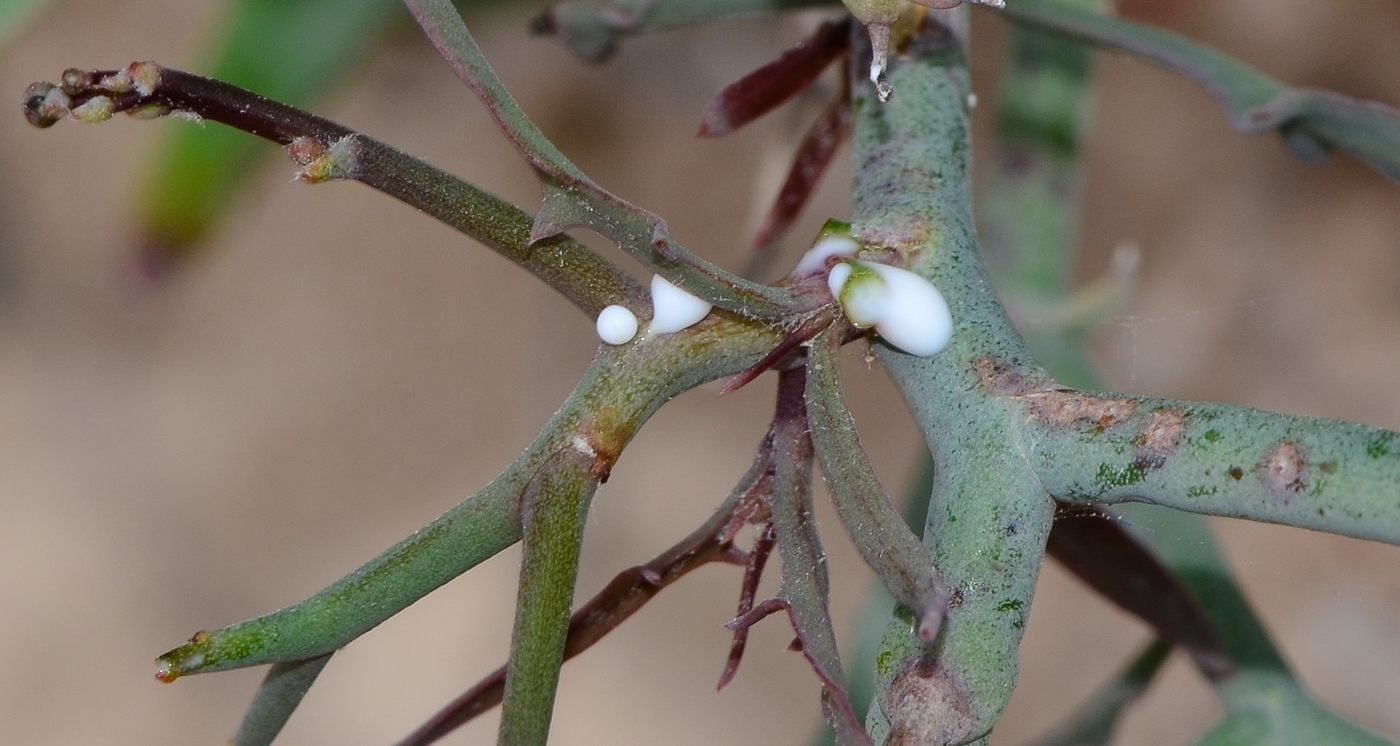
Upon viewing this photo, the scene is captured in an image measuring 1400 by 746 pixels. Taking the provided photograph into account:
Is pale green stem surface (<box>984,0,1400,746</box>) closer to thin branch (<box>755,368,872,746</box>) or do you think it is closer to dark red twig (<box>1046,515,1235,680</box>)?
dark red twig (<box>1046,515,1235,680</box>)

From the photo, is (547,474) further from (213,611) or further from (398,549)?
(213,611)

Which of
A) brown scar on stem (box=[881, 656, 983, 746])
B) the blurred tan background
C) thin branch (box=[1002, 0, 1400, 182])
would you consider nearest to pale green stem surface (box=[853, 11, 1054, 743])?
brown scar on stem (box=[881, 656, 983, 746])

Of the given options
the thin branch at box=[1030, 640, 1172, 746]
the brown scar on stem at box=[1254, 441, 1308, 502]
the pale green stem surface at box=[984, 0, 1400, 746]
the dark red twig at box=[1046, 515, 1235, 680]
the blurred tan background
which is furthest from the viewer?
the blurred tan background

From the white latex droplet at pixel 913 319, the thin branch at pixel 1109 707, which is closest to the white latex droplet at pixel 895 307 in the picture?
the white latex droplet at pixel 913 319

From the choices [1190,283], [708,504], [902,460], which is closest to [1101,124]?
[1190,283]

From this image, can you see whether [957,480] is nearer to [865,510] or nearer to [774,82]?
[865,510]

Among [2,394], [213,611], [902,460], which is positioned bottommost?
[902,460]

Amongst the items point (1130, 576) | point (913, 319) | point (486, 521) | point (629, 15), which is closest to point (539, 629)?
point (486, 521)
